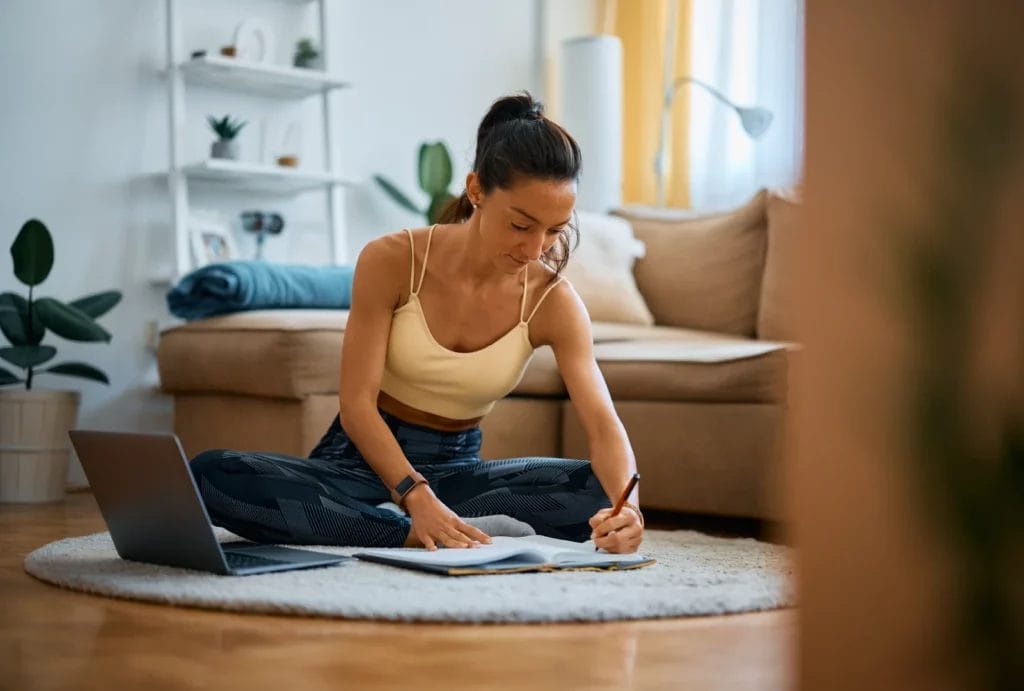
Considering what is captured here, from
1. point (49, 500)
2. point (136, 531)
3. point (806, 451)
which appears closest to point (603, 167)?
point (49, 500)

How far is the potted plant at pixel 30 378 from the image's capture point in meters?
A: 3.18

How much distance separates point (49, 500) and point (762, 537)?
1.79 meters

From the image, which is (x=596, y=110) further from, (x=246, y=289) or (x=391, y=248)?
(x=391, y=248)

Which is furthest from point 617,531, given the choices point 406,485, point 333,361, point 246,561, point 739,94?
point 739,94

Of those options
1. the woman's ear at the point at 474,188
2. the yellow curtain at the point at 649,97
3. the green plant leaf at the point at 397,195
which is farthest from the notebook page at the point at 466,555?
the yellow curtain at the point at 649,97

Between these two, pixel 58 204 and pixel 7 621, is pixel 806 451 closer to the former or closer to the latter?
pixel 7 621

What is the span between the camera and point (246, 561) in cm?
187

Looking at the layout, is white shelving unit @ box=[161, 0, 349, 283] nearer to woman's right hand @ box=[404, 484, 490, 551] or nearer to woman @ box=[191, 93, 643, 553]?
woman @ box=[191, 93, 643, 553]

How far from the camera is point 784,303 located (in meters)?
3.49

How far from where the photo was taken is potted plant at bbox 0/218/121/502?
125 inches

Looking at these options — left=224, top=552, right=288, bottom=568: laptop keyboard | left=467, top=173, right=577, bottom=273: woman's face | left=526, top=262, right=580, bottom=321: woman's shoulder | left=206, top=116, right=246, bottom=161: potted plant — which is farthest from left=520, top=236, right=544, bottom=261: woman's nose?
left=206, top=116, right=246, bottom=161: potted plant

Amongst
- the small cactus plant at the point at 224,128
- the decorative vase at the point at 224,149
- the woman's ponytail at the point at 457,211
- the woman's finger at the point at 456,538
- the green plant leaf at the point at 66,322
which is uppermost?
the small cactus plant at the point at 224,128

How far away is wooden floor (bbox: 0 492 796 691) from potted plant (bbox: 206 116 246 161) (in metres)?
2.25

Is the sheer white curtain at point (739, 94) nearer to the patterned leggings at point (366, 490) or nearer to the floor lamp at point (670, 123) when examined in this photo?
the floor lamp at point (670, 123)
